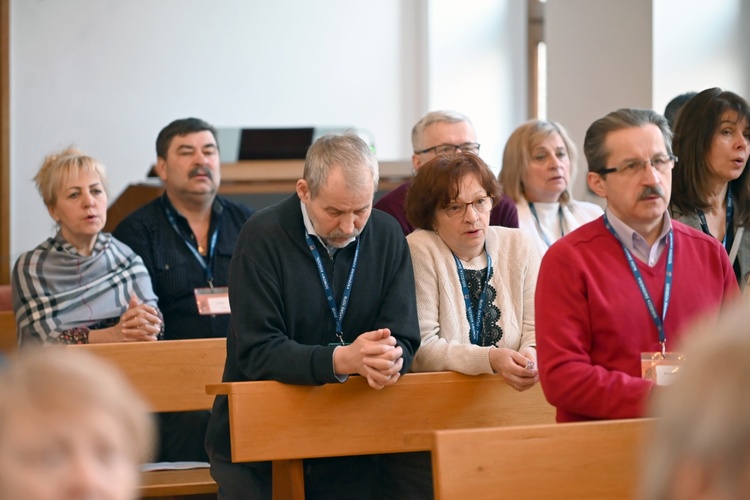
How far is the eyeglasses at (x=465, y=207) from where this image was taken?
337cm

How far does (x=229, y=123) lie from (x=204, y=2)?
1030 millimetres

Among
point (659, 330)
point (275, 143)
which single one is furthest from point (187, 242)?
point (275, 143)

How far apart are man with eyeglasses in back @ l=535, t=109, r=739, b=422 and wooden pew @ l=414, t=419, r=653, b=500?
191 millimetres

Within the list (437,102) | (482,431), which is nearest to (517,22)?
(437,102)

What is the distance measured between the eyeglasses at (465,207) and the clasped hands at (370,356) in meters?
0.53

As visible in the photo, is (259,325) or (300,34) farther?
(300,34)

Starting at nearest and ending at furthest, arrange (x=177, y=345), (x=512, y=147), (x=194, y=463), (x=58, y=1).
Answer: (x=177, y=345) < (x=194, y=463) < (x=512, y=147) < (x=58, y=1)

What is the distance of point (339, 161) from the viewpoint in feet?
10.2

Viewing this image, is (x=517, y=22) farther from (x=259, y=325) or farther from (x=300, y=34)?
(x=259, y=325)

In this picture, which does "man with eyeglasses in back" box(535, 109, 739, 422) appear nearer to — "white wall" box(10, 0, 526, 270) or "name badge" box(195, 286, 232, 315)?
"name badge" box(195, 286, 232, 315)

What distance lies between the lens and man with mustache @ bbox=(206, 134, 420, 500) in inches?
118

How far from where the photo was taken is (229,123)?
363 inches

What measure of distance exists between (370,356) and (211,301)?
1500 millimetres

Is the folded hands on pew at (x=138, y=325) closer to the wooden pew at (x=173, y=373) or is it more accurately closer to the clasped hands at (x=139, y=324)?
the clasped hands at (x=139, y=324)
